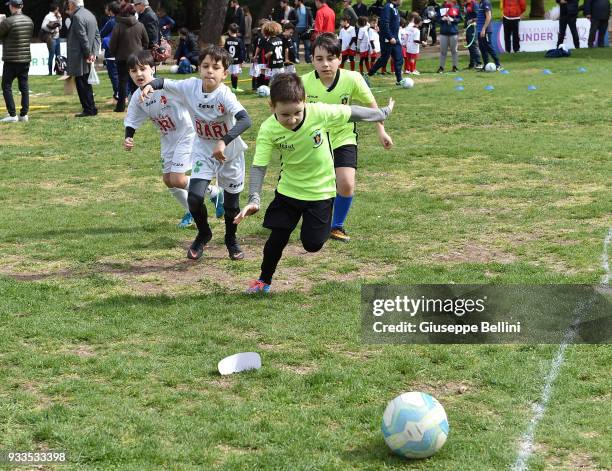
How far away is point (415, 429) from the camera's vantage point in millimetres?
4715

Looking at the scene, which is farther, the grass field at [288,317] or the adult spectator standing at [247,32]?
the adult spectator standing at [247,32]

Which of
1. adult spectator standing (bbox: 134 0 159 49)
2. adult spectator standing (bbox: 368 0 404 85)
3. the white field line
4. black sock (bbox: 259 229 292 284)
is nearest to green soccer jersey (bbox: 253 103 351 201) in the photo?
black sock (bbox: 259 229 292 284)

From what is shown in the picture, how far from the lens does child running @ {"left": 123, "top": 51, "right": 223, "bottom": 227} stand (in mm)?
9484

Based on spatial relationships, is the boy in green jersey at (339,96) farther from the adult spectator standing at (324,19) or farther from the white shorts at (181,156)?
the adult spectator standing at (324,19)

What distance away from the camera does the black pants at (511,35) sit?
28119mm

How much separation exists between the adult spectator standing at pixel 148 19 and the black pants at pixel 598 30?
556 inches

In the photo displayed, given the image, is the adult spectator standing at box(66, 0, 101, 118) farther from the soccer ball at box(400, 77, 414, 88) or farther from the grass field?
the soccer ball at box(400, 77, 414, 88)

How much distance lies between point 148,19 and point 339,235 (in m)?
11.8

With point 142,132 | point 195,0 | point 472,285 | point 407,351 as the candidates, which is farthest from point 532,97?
point 195,0

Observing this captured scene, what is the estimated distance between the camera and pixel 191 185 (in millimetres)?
8828

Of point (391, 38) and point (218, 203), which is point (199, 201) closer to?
point (218, 203)

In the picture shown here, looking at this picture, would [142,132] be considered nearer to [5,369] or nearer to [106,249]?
[106,249]

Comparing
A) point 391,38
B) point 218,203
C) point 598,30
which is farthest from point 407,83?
point 218,203

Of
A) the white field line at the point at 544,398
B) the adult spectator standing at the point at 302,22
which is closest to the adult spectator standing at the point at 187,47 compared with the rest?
the adult spectator standing at the point at 302,22
